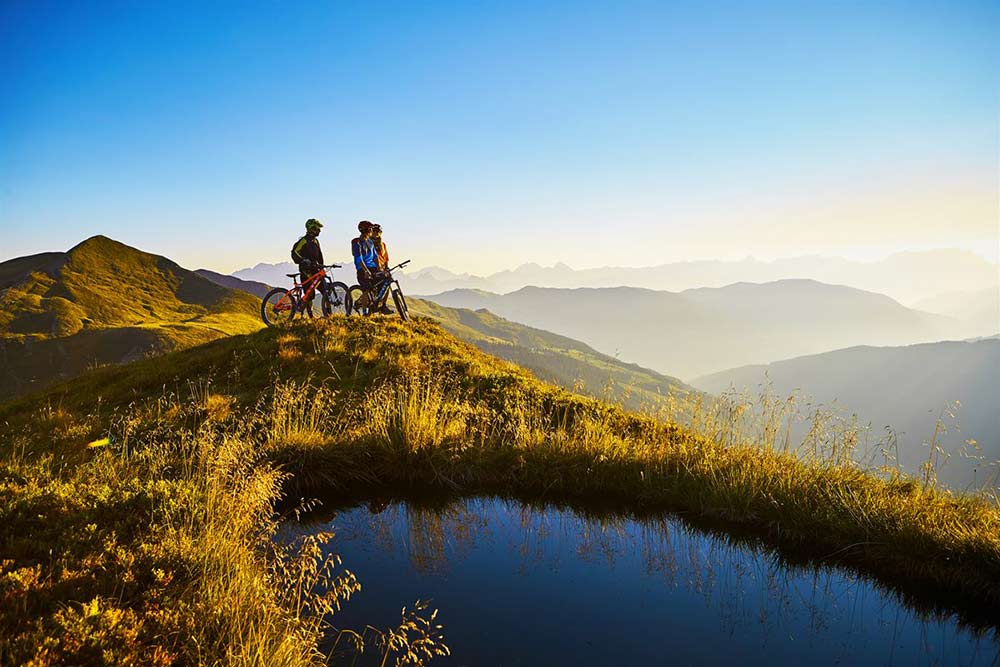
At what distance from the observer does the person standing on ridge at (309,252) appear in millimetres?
18172

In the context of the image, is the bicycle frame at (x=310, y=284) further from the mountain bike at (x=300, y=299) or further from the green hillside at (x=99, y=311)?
the green hillside at (x=99, y=311)

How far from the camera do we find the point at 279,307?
19.3 m

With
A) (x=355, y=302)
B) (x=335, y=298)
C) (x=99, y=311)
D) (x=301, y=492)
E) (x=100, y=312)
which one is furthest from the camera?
(x=99, y=311)

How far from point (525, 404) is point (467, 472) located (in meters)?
3.60

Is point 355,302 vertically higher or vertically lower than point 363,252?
lower

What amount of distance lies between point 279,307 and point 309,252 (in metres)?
2.68

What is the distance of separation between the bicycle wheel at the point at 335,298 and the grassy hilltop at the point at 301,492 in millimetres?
5971

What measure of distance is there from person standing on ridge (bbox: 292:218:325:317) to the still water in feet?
44.6

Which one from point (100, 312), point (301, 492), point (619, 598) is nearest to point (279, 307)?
point (301, 492)

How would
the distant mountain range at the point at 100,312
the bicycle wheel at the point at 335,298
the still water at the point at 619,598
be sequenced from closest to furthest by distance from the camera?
the still water at the point at 619,598 < the bicycle wheel at the point at 335,298 < the distant mountain range at the point at 100,312

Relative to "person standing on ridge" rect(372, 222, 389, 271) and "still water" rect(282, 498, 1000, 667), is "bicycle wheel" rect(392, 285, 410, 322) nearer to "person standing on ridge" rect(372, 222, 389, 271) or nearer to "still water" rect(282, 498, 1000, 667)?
"person standing on ridge" rect(372, 222, 389, 271)

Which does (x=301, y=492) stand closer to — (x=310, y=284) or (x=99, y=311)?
(x=310, y=284)

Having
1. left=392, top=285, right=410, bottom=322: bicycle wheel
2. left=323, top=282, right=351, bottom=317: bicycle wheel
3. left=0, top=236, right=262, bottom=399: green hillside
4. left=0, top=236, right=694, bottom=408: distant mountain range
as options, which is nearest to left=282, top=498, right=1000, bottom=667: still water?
left=392, top=285, right=410, bottom=322: bicycle wheel

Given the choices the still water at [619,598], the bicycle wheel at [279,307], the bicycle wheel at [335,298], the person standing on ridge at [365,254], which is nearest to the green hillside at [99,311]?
the bicycle wheel at [279,307]
